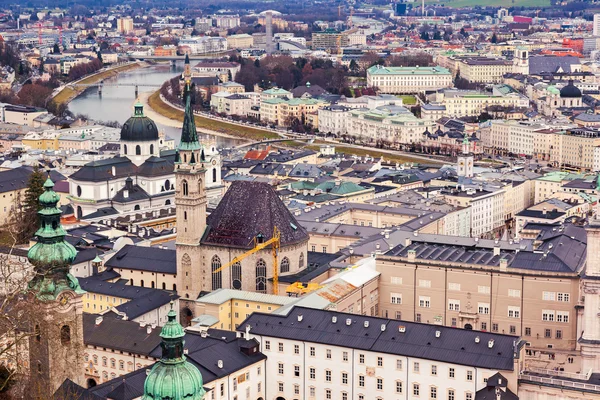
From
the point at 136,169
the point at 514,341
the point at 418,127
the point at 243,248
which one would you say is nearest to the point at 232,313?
the point at 243,248

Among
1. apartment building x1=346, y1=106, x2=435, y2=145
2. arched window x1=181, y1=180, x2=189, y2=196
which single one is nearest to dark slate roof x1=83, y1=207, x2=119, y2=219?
arched window x1=181, y1=180, x2=189, y2=196

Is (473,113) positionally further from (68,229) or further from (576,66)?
(68,229)

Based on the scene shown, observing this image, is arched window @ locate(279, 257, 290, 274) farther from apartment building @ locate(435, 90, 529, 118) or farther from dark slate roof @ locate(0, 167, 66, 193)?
apartment building @ locate(435, 90, 529, 118)

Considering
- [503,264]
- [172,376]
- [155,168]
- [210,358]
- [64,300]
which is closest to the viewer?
[172,376]

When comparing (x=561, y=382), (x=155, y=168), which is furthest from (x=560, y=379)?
(x=155, y=168)

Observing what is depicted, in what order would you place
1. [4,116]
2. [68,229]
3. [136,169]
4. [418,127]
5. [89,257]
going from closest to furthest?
[89,257] < [68,229] < [136,169] < [418,127] < [4,116]

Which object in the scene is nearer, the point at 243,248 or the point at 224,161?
the point at 243,248

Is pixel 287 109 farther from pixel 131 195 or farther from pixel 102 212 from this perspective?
pixel 102 212
